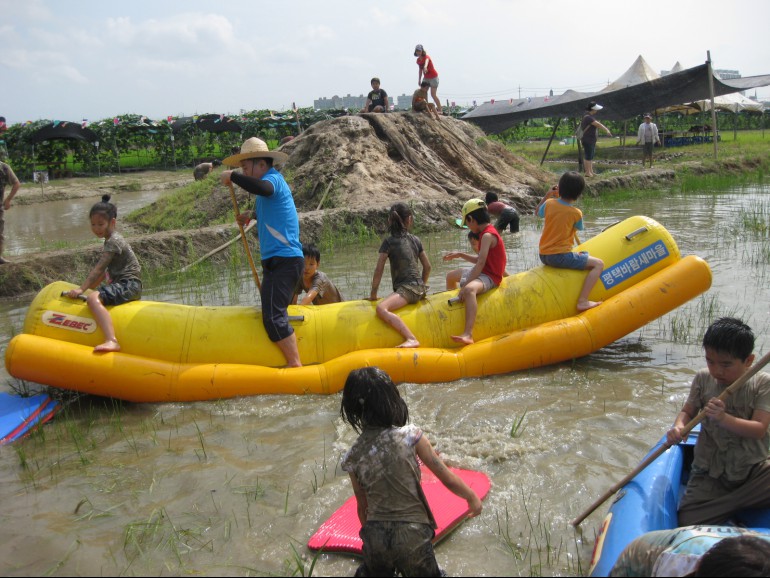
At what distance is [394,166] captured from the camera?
46.9 feet

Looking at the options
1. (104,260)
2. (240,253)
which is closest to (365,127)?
(240,253)

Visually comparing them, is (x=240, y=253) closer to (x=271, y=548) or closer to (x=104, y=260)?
(x=104, y=260)

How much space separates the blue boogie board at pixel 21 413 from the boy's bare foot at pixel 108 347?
551mm

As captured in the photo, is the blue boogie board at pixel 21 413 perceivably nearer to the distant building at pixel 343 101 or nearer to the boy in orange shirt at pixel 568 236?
the boy in orange shirt at pixel 568 236

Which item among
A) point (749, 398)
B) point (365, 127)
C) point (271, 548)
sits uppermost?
point (365, 127)

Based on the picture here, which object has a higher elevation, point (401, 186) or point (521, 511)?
point (401, 186)

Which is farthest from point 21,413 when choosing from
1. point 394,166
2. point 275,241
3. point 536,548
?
point 394,166

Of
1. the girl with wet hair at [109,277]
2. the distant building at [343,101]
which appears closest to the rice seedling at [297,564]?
the girl with wet hair at [109,277]

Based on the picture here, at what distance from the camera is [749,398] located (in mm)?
2980

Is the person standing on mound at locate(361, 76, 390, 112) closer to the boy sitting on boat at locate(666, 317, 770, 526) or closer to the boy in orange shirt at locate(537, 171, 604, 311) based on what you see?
the boy in orange shirt at locate(537, 171, 604, 311)

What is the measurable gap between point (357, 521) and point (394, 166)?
11.4m

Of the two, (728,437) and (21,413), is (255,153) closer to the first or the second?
(21,413)

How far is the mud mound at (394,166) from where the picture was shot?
43.7 feet

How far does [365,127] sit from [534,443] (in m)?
11.5
